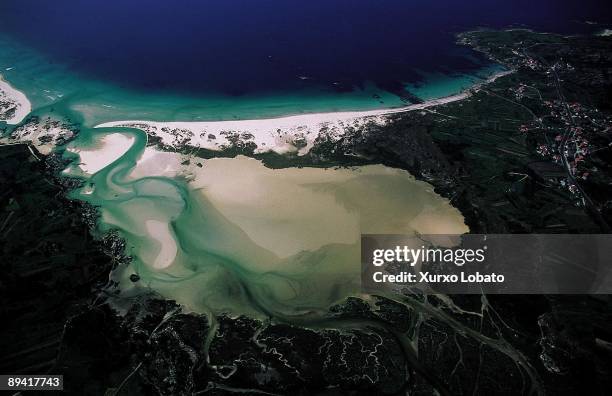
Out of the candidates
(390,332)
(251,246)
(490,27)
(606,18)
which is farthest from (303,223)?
(606,18)

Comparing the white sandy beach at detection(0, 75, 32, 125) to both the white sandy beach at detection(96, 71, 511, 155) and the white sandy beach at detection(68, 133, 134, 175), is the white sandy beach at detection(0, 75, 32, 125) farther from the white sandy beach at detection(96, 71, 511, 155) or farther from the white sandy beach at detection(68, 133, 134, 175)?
the white sandy beach at detection(68, 133, 134, 175)

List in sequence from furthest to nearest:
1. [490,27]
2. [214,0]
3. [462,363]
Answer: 1. [214,0]
2. [490,27]
3. [462,363]

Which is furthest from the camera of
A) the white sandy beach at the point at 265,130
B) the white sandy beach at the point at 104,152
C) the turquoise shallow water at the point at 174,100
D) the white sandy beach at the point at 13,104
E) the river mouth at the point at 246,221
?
the turquoise shallow water at the point at 174,100

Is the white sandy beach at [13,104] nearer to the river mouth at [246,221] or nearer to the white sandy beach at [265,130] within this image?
the white sandy beach at [265,130]

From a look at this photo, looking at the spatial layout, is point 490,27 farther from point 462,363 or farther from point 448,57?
point 462,363

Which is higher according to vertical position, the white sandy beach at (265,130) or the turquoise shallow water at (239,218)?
the white sandy beach at (265,130)

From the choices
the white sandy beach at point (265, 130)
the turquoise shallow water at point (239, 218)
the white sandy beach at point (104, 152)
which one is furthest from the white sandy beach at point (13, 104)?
the white sandy beach at point (104, 152)
